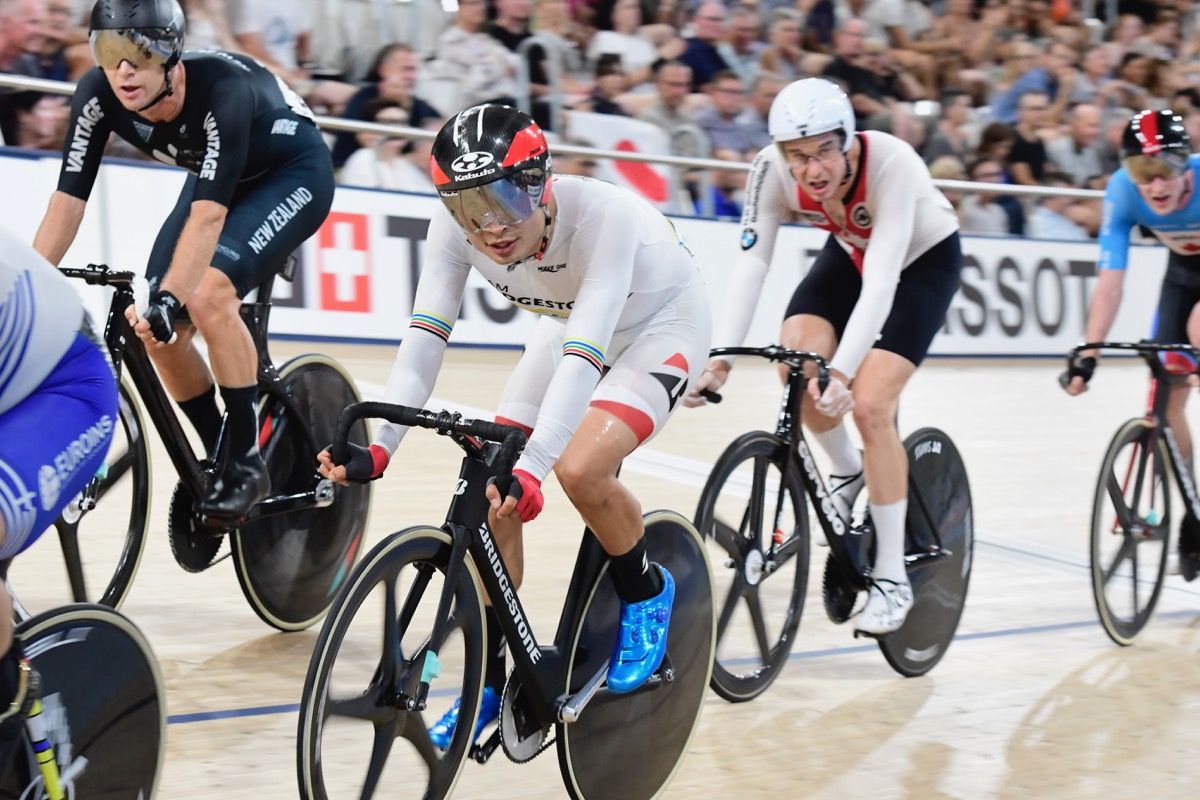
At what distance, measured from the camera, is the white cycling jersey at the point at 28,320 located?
1.99 m

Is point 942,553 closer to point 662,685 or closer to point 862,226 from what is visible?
point 862,226

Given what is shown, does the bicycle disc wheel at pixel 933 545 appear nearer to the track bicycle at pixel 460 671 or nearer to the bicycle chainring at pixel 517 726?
the track bicycle at pixel 460 671

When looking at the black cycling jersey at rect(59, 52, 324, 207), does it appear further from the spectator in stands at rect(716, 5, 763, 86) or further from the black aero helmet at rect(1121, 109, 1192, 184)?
the spectator in stands at rect(716, 5, 763, 86)

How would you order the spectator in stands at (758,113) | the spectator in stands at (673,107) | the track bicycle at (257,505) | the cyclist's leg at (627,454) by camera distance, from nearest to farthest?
the cyclist's leg at (627,454) < the track bicycle at (257,505) < the spectator in stands at (673,107) < the spectator in stands at (758,113)

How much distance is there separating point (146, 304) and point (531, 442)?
3.91ft

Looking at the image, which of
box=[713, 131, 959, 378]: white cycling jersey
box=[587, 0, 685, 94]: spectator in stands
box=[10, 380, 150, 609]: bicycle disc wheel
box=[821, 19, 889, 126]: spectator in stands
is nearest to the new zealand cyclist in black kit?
box=[10, 380, 150, 609]: bicycle disc wheel

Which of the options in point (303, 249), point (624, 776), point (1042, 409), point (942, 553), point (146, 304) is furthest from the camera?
point (1042, 409)

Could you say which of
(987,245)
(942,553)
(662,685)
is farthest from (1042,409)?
(662,685)

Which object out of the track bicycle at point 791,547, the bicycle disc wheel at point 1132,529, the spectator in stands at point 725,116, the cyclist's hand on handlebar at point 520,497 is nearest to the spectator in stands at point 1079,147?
the spectator in stands at point 725,116

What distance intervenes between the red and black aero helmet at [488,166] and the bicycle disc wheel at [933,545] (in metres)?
2.02

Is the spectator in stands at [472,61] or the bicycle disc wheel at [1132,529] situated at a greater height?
the spectator in stands at [472,61]

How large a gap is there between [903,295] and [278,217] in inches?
71.9

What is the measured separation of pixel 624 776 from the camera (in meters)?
3.16

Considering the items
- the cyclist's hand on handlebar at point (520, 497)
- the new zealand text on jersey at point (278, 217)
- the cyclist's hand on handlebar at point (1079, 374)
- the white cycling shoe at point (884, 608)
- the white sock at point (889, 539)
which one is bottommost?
the white cycling shoe at point (884, 608)
